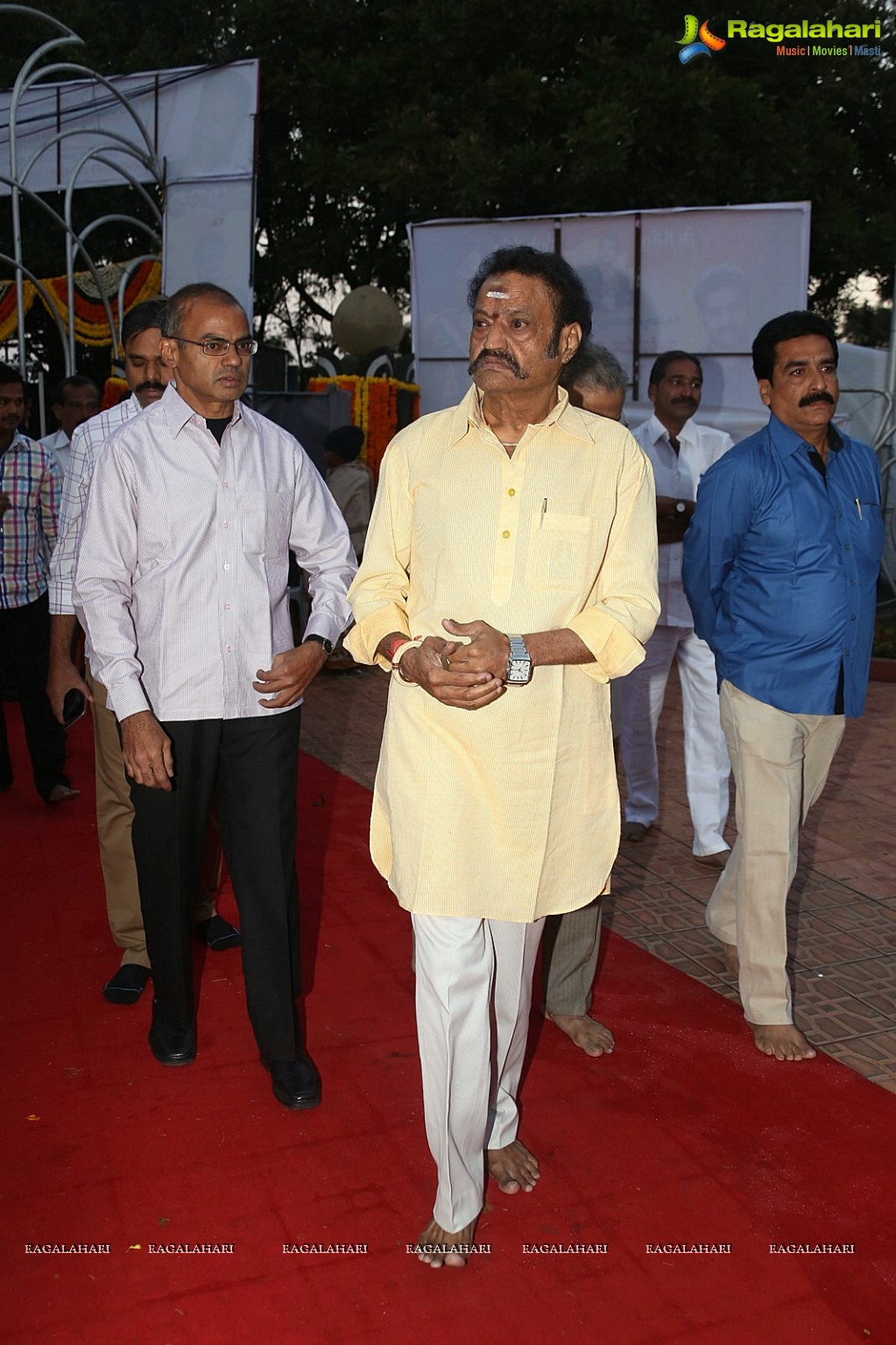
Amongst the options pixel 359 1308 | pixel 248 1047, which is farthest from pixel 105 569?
pixel 359 1308

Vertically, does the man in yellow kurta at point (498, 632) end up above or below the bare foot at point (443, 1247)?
above

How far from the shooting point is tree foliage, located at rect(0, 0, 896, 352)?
15.0 m

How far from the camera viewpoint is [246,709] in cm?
322

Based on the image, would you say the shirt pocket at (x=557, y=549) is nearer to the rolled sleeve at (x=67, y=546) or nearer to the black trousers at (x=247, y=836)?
the black trousers at (x=247, y=836)

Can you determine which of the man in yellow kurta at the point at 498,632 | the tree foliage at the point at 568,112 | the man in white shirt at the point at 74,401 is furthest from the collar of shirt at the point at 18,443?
the tree foliage at the point at 568,112

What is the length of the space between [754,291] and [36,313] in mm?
16881

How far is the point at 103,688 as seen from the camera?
157 inches

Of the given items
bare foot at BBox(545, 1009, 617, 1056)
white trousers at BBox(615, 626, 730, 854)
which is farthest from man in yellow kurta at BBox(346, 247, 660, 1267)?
white trousers at BBox(615, 626, 730, 854)

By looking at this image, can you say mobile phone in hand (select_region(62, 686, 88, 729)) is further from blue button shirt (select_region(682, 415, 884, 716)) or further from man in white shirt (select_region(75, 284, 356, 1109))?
blue button shirt (select_region(682, 415, 884, 716))

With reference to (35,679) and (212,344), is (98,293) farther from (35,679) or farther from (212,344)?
(212,344)

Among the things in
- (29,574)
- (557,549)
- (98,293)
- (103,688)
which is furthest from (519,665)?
(98,293)

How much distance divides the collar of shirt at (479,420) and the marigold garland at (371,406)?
31.0 feet

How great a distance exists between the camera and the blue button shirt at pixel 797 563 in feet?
11.7

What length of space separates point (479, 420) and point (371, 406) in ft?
33.4
